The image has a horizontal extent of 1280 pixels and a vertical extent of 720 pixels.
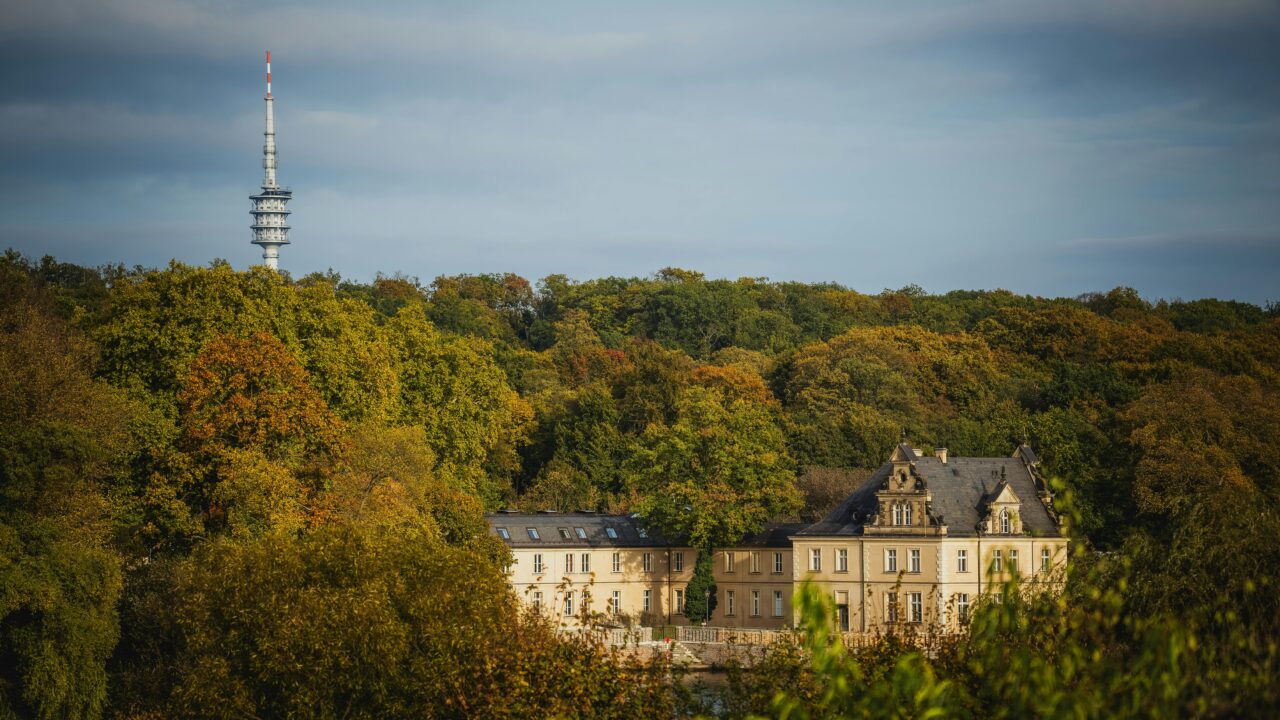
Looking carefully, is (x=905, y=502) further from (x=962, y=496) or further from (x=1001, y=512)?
(x=1001, y=512)

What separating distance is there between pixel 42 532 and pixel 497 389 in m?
36.2

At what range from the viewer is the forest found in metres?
29.1

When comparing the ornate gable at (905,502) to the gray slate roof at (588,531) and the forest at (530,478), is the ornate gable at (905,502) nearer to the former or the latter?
the gray slate roof at (588,531)

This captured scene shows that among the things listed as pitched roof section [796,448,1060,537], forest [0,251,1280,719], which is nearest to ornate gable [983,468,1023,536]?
pitched roof section [796,448,1060,537]

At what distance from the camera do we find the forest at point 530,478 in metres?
29.1

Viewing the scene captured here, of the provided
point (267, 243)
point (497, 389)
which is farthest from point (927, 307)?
point (267, 243)

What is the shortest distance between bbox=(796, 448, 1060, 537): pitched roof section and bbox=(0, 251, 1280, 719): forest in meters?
1.94

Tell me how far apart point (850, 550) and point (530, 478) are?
30.7 metres

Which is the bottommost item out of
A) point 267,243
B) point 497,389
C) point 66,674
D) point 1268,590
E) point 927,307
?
point 66,674

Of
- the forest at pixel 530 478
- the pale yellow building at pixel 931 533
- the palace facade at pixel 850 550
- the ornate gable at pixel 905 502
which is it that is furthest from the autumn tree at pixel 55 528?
the ornate gable at pixel 905 502

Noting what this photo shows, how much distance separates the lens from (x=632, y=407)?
94125 mm

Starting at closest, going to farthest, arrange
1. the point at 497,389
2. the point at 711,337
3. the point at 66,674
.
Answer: the point at 66,674 → the point at 497,389 → the point at 711,337

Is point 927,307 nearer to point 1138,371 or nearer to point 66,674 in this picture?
point 1138,371

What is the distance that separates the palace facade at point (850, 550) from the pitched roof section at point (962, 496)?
0.04 metres
